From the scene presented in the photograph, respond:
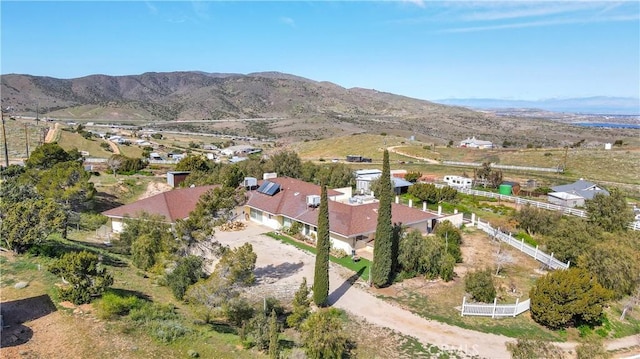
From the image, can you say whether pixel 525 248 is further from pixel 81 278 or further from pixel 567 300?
pixel 81 278

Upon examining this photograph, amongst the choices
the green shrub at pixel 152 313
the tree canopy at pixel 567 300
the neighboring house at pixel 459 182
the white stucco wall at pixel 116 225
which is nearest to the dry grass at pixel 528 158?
the neighboring house at pixel 459 182

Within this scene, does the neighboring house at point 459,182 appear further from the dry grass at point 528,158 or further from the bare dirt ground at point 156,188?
the bare dirt ground at point 156,188

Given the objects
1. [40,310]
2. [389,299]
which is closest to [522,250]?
[389,299]

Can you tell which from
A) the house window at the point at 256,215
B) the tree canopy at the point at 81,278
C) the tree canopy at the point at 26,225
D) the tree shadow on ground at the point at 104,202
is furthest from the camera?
the tree shadow on ground at the point at 104,202

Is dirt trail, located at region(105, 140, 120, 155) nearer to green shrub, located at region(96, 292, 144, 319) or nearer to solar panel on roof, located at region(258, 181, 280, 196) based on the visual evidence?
solar panel on roof, located at region(258, 181, 280, 196)

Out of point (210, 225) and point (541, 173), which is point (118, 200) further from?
point (541, 173)

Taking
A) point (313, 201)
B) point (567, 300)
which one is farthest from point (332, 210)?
point (567, 300)
